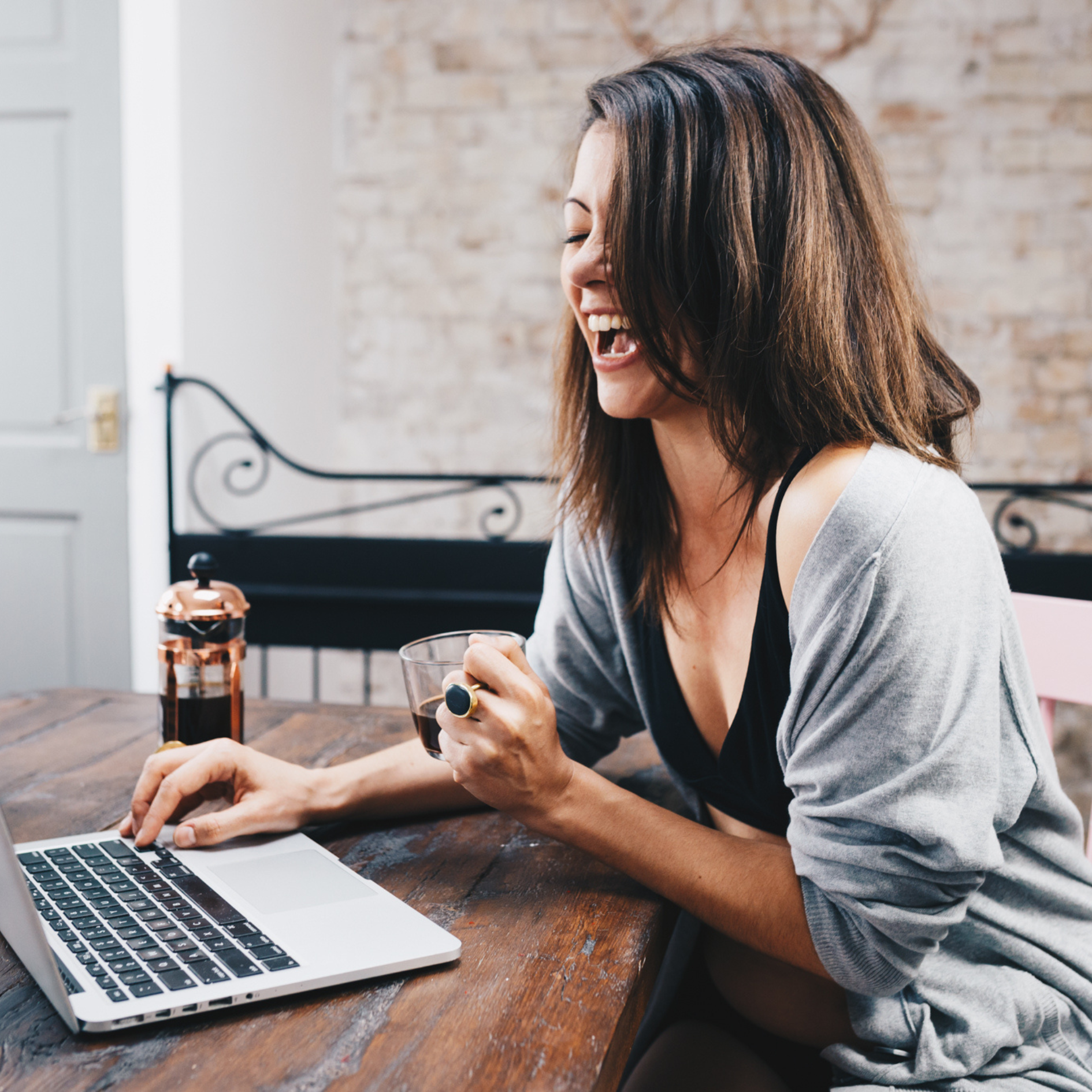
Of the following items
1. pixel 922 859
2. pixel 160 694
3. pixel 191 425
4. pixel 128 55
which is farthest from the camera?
pixel 191 425

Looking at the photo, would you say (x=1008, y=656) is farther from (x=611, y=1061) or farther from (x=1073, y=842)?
(x=611, y=1061)

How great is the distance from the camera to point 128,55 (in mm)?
2783

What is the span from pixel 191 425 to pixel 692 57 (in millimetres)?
2299

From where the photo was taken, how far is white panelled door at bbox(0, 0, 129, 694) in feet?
9.16

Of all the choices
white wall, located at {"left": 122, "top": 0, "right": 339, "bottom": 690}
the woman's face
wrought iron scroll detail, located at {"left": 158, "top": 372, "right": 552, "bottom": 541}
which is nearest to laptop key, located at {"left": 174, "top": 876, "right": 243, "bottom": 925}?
the woman's face

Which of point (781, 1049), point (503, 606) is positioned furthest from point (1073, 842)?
point (503, 606)

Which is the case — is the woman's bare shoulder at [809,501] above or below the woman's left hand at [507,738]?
above

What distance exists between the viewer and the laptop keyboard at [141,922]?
27.6 inches

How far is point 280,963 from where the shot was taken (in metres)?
0.72

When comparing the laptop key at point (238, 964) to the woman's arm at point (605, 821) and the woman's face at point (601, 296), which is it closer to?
the woman's arm at point (605, 821)

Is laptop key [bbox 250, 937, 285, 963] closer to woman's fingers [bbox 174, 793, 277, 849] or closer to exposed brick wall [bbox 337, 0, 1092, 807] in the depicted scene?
woman's fingers [bbox 174, 793, 277, 849]

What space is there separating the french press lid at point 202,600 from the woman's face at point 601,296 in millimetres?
490

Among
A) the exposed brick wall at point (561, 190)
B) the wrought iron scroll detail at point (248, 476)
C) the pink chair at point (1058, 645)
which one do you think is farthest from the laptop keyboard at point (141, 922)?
the exposed brick wall at point (561, 190)

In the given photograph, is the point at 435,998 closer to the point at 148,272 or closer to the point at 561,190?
the point at 148,272
